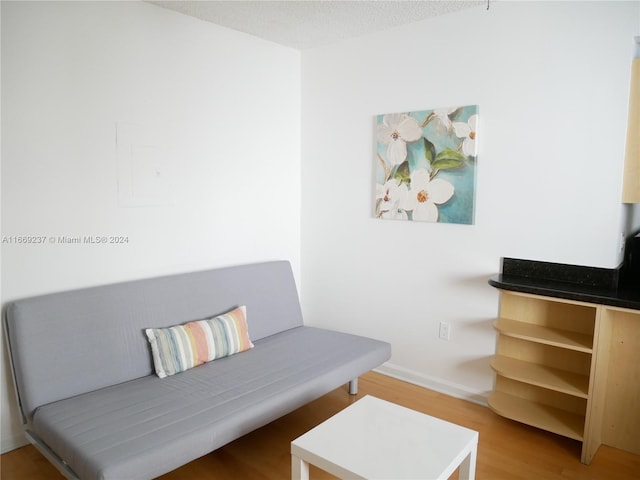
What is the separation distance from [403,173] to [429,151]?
0.23 meters

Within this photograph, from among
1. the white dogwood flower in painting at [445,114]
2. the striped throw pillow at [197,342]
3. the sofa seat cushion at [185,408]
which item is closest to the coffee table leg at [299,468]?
the sofa seat cushion at [185,408]

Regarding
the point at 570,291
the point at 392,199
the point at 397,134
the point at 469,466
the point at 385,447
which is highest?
the point at 397,134

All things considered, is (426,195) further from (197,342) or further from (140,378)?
(140,378)

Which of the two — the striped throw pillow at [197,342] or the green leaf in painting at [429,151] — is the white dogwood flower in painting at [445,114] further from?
the striped throw pillow at [197,342]

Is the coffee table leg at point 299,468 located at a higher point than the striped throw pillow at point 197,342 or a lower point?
lower

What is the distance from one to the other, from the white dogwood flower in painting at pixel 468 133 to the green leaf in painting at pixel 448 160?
5 cm

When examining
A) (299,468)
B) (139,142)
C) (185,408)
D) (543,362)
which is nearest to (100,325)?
(185,408)

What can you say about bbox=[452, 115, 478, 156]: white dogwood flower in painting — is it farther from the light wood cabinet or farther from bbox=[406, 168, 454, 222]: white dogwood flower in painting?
the light wood cabinet

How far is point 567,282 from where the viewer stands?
250 cm

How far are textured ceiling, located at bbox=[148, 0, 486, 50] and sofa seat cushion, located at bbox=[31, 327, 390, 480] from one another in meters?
2.00

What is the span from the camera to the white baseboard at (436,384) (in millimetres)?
2869

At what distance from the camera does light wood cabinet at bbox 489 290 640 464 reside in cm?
227

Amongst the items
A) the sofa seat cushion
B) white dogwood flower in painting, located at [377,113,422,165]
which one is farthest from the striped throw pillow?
white dogwood flower in painting, located at [377,113,422,165]

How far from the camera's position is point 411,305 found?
3139mm
